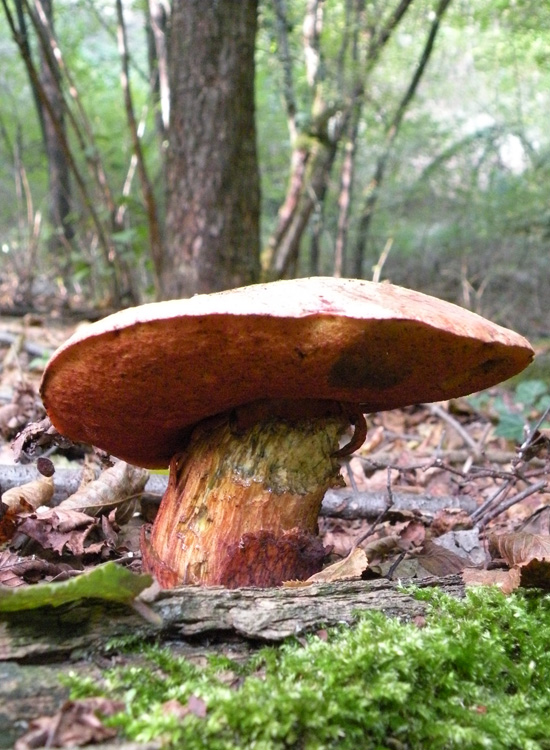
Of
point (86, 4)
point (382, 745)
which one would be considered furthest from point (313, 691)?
point (86, 4)

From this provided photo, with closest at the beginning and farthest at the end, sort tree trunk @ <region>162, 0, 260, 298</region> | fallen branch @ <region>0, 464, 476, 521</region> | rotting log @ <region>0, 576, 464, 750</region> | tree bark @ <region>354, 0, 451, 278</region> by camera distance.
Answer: rotting log @ <region>0, 576, 464, 750</region>
fallen branch @ <region>0, 464, 476, 521</region>
tree trunk @ <region>162, 0, 260, 298</region>
tree bark @ <region>354, 0, 451, 278</region>

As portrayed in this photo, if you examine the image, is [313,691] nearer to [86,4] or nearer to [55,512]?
[55,512]

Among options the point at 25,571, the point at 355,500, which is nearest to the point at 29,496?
the point at 25,571

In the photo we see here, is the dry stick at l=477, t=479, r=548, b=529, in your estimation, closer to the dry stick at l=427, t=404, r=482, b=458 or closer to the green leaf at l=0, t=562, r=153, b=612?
the dry stick at l=427, t=404, r=482, b=458

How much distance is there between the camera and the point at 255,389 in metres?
1.54

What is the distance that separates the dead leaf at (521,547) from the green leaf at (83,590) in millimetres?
1075

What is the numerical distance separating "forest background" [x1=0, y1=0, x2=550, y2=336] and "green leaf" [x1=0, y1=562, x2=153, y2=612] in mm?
3960

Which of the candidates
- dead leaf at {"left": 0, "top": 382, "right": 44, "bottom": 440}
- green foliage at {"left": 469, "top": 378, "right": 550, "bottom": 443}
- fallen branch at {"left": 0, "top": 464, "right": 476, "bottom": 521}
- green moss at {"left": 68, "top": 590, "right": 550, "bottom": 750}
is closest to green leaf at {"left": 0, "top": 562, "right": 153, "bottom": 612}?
green moss at {"left": 68, "top": 590, "right": 550, "bottom": 750}

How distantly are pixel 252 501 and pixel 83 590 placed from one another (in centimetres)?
60

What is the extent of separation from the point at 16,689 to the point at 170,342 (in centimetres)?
69

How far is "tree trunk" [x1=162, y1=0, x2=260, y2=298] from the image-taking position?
486cm

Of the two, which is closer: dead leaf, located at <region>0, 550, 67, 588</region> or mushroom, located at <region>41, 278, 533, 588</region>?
mushroom, located at <region>41, 278, 533, 588</region>

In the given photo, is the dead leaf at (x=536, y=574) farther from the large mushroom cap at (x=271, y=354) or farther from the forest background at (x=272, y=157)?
the forest background at (x=272, y=157)

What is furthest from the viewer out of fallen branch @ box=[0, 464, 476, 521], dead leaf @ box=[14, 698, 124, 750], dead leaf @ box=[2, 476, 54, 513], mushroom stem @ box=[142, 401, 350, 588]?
fallen branch @ box=[0, 464, 476, 521]
